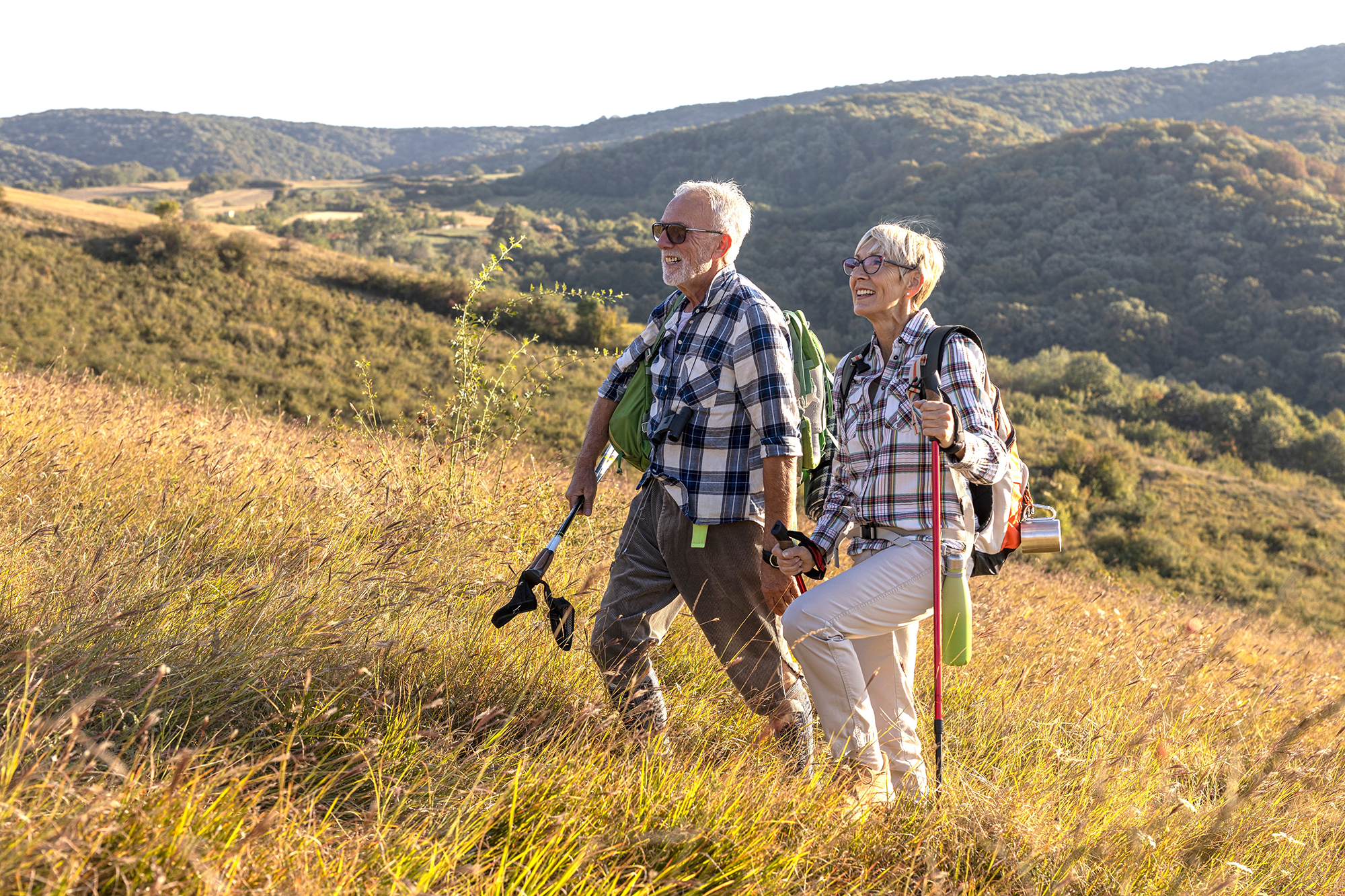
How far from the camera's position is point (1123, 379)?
3878 centimetres

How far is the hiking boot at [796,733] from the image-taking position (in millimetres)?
2430

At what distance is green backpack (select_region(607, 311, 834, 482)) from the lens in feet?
9.21

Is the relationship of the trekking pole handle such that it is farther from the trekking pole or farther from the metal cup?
the metal cup

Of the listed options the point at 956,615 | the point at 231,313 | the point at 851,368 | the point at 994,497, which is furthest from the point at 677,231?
the point at 231,313

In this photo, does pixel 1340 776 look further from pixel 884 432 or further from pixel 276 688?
pixel 276 688

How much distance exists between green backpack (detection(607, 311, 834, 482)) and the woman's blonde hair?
0.35 meters

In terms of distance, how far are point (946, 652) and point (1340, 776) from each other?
7.68ft

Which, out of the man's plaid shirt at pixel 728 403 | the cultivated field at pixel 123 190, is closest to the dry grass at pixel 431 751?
the man's plaid shirt at pixel 728 403

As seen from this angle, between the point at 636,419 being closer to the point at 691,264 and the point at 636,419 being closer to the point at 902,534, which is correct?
the point at 691,264

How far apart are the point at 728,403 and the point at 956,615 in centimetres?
96

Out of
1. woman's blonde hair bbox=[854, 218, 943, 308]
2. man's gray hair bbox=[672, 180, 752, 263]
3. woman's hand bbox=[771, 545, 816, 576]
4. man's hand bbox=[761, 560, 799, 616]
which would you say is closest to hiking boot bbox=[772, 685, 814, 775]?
man's hand bbox=[761, 560, 799, 616]

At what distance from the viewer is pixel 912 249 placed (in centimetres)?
270

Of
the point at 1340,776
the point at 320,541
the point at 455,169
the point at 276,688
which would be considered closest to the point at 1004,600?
the point at 1340,776

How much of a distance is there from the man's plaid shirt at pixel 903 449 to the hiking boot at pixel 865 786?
676mm
